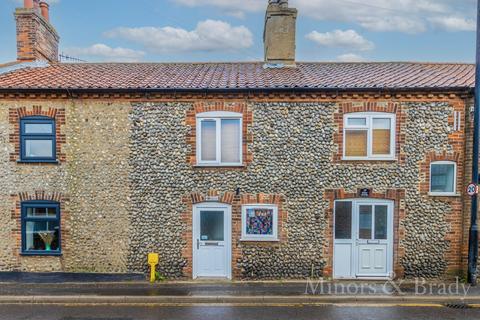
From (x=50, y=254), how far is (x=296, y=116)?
27.7 feet

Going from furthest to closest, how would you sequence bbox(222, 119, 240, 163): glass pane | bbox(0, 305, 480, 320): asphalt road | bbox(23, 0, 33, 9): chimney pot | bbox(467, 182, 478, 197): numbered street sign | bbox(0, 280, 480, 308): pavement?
1. bbox(23, 0, 33, 9): chimney pot
2. bbox(222, 119, 240, 163): glass pane
3. bbox(467, 182, 478, 197): numbered street sign
4. bbox(0, 280, 480, 308): pavement
5. bbox(0, 305, 480, 320): asphalt road

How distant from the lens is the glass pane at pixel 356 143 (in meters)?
11.0

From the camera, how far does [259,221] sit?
11.1 metres

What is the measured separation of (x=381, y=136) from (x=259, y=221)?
4439 millimetres

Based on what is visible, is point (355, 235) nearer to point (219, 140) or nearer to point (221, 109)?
point (219, 140)

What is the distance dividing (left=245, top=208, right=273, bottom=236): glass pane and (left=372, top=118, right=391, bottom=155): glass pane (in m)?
3.69

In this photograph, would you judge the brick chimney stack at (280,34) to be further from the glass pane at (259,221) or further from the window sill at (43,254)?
the window sill at (43,254)

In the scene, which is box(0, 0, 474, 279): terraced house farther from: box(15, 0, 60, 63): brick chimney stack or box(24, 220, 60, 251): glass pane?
box(15, 0, 60, 63): brick chimney stack

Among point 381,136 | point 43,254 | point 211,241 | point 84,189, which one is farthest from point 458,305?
point 43,254

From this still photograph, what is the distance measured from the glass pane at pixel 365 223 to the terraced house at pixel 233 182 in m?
0.04

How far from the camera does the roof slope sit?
10.9 metres

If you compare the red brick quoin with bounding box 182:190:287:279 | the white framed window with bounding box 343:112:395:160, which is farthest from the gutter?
the red brick quoin with bounding box 182:190:287:279

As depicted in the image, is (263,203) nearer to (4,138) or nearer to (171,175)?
(171,175)

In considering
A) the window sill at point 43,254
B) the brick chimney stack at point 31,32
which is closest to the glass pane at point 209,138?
the window sill at point 43,254
